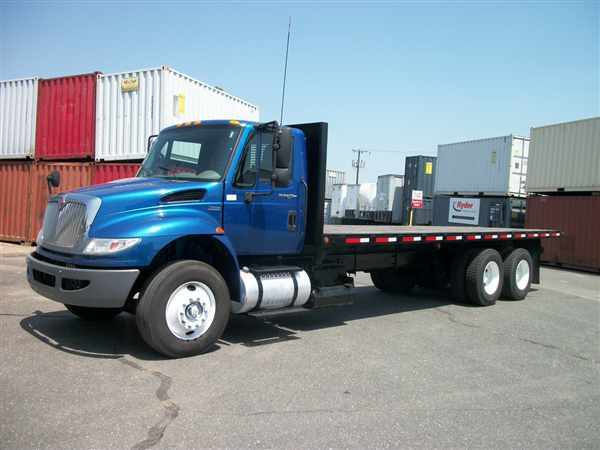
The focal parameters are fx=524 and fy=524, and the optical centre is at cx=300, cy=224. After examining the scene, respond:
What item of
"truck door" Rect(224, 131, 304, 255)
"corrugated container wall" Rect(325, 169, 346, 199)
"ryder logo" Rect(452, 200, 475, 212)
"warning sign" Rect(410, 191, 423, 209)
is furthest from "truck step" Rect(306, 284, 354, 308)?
"corrugated container wall" Rect(325, 169, 346, 199)

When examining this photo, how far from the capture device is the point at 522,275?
1015cm

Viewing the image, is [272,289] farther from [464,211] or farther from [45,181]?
[464,211]

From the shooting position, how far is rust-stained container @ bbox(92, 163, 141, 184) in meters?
13.6

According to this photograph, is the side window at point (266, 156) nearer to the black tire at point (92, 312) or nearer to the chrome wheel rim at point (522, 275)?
the black tire at point (92, 312)

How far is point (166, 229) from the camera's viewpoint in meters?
5.16

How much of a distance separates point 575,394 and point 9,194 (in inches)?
600

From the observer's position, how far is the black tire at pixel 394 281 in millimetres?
9727

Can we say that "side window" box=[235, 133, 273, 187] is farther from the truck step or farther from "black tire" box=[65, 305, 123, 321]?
"black tire" box=[65, 305, 123, 321]

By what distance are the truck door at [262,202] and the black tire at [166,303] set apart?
639mm

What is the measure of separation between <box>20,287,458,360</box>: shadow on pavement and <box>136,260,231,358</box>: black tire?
0.26m

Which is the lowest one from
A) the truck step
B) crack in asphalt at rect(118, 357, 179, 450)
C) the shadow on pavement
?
the shadow on pavement

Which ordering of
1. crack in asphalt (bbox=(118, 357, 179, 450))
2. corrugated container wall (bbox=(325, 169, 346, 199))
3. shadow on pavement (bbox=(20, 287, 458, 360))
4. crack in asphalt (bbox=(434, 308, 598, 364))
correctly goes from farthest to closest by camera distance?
corrugated container wall (bbox=(325, 169, 346, 199)) → crack in asphalt (bbox=(434, 308, 598, 364)) → shadow on pavement (bbox=(20, 287, 458, 360)) → crack in asphalt (bbox=(118, 357, 179, 450))

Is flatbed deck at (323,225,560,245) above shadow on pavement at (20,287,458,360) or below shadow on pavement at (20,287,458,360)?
above

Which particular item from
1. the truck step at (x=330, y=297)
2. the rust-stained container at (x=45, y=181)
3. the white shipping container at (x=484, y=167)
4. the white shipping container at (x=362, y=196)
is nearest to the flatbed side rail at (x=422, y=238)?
the truck step at (x=330, y=297)
